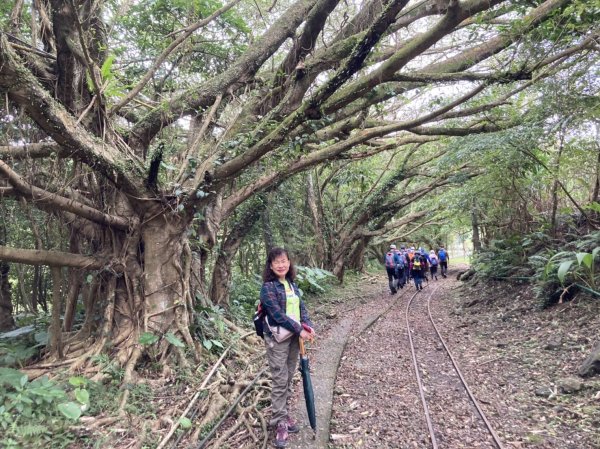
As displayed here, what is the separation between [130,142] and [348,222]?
12498mm

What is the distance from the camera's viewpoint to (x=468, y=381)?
557cm

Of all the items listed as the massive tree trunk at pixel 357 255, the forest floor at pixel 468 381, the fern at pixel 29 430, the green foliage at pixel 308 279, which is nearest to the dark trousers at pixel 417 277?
the green foliage at pixel 308 279

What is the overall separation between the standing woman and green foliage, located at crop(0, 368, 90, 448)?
1912mm

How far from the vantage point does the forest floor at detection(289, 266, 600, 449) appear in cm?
407

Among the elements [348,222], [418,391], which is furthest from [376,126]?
[348,222]

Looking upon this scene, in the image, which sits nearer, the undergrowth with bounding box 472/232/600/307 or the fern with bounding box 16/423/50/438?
the fern with bounding box 16/423/50/438

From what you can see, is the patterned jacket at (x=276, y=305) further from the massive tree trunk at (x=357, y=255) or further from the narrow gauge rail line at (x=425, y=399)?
the massive tree trunk at (x=357, y=255)

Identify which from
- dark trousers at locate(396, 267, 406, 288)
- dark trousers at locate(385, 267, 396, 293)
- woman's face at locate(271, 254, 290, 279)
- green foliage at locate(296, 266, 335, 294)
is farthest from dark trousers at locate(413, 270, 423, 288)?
woman's face at locate(271, 254, 290, 279)

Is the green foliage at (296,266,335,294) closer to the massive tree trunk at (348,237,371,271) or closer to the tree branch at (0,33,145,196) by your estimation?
the massive tree trunk at (348,237,371,271)

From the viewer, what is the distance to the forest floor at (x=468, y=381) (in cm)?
407

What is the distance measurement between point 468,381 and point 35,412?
17.6 ft

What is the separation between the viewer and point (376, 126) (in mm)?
8797

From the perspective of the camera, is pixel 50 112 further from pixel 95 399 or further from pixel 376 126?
pixel 376 126

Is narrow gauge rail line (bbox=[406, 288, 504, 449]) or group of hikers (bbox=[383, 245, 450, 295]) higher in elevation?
group of hikers (bbox=[383, 245, 450, 295])
